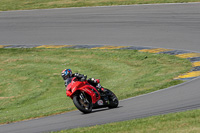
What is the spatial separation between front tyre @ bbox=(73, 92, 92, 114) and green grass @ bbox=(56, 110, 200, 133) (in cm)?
197

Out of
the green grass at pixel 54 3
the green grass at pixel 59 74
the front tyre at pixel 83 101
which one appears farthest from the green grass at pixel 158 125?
the green grass at pixel 54 3

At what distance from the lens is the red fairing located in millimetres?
11164

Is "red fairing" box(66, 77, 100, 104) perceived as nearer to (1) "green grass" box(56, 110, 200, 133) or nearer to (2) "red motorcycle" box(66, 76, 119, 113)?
(2) "red motorcycle" box(66, 76, 119, 113)

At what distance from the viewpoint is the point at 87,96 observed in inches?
452

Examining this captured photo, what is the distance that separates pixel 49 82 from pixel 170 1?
551 inches

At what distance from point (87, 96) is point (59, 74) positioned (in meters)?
7.39

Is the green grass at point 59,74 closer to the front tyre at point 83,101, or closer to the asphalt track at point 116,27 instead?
the front tyre at point 83,101

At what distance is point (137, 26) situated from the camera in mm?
24891

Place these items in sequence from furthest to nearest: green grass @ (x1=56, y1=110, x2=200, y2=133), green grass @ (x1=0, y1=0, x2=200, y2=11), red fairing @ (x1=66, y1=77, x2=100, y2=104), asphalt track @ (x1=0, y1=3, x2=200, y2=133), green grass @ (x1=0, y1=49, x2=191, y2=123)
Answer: green grass @ (x1=0, y1=0, x2=200, y2=11), asphalt track @ (x1=0, y1=3, x2=200, y2=133), green grass @ (x1=0, y1=49, x2=191, y2=123), red fairing @ (x1=66, y1=77, x2=100, y2=104), green grass @ (x1=56, y1=110, x2=200, y2=133)

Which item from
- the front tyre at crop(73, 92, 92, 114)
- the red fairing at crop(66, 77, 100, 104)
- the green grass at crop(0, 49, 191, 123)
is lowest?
the green grass at crop(0, 49, 191, 123)

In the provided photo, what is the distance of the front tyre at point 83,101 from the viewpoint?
1117 cm

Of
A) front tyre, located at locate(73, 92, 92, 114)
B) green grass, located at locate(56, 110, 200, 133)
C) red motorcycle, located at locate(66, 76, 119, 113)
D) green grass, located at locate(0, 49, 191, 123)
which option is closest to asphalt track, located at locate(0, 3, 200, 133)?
red motorcycle, located at locate(66, 76, 119, 113)

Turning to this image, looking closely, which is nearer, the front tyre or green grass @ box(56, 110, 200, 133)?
green grass @ box(56, 110, 200, 133)

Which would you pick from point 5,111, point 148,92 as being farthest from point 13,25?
point 148,92
